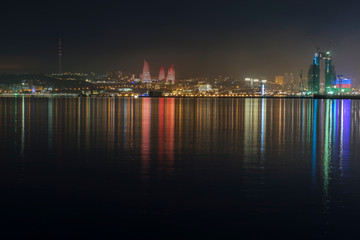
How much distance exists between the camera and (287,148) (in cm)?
1655

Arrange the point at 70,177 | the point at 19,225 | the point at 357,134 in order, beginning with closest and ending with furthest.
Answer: the point at 19,225 → the point at 70,177 → the point at 357,134

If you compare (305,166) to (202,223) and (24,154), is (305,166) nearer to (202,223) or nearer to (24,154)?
(202,223)

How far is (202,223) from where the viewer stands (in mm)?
7125

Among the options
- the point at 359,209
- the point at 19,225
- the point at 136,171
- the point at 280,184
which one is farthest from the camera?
the point at 136,171

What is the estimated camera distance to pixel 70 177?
34.9ft

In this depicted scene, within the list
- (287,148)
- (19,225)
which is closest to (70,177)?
(19,225)

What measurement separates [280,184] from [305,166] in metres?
2.80

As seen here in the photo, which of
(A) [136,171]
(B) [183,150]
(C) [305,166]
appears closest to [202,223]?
(A) [136,171]

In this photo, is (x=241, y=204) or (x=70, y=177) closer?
(x=241, y=204)

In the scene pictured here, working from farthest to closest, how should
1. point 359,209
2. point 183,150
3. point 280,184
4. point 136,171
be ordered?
point 183,150, point 136,171, point 280,184, point 359,209

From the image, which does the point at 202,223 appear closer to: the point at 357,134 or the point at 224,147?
the point at 224,147

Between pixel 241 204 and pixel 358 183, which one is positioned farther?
pixel 358 183

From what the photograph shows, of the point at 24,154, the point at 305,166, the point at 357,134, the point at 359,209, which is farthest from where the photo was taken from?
the point at 357,134

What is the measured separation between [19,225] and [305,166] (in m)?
8.26
